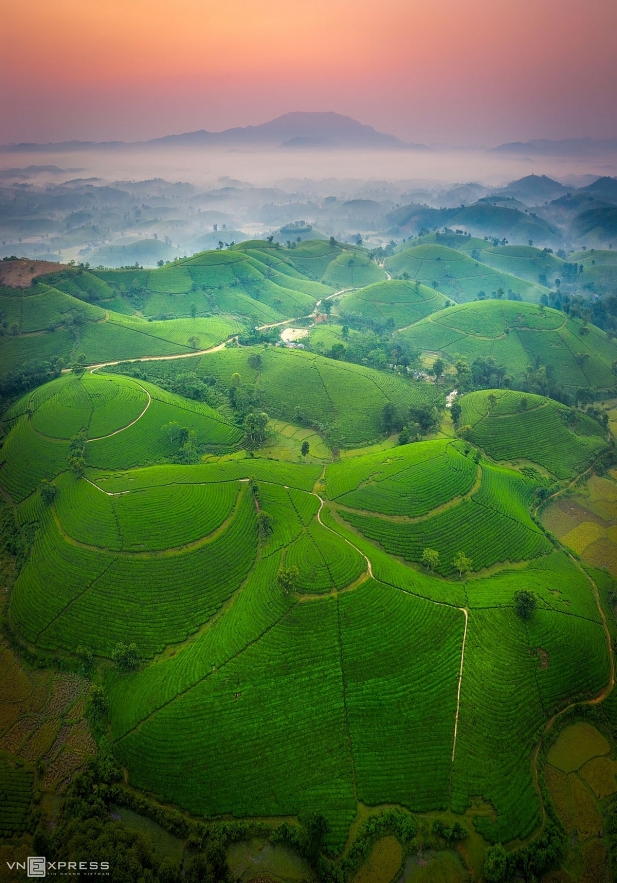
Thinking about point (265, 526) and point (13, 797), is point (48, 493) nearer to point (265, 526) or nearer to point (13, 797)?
Result: point (265, 526)

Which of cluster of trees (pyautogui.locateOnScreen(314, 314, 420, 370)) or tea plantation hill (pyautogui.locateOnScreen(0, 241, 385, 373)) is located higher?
tea plantation hill (pyautogui.locateOnScreen(0, 241, 385, 373))

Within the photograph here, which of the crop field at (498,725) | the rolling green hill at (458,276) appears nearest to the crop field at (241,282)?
the rolling green hill at (458,276)

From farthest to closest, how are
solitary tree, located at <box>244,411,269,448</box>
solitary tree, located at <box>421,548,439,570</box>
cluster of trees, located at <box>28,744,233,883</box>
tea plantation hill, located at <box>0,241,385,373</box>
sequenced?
tea plantation hill, located at <box>0,241,385,373</box> → solitary tree, located at <box>244,411,269,448</box> → solitary tree, located at <box>421,548,439,570</box> → cluster of trees, located at <box>28,744,233,883</box>

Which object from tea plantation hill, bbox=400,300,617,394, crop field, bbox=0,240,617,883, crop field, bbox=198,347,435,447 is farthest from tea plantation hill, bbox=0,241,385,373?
tea plantation hill, bbox=400,300,617,394

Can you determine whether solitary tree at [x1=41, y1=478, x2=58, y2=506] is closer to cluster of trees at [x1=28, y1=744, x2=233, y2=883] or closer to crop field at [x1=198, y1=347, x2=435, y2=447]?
cluster of trees at [x1=28, y1=744, x2=233, y2=883]

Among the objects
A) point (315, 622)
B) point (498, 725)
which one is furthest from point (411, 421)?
point (498, 725)

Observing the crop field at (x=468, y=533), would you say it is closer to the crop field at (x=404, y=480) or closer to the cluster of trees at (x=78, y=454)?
the crop field at (x=404, y=480)
